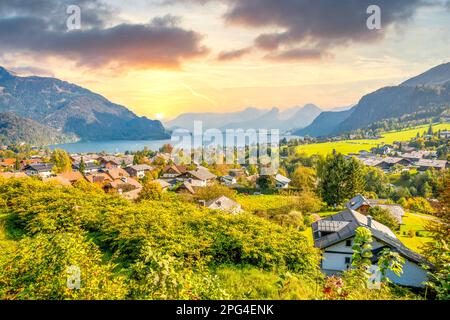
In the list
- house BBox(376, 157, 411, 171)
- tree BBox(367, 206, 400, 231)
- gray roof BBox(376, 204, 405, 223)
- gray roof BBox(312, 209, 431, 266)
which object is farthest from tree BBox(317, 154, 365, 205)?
house BBox(376, 157, 411, 171)

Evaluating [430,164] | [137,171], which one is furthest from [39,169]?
[430,164]

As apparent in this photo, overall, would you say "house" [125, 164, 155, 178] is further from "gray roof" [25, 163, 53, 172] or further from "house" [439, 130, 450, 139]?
"house" [439, 130, 450, 139]

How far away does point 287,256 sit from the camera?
762 cm

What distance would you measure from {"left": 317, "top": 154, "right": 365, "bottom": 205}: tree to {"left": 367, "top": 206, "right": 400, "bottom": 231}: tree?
12.4 metres

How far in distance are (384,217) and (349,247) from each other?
11588 millimetres

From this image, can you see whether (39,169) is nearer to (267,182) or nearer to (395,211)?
(267,182)

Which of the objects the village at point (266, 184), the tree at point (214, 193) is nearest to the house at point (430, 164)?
the village at point (266, 184)

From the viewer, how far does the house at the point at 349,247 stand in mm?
14641

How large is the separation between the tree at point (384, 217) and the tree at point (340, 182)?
12.4 metres

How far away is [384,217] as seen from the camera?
85.8 ft
